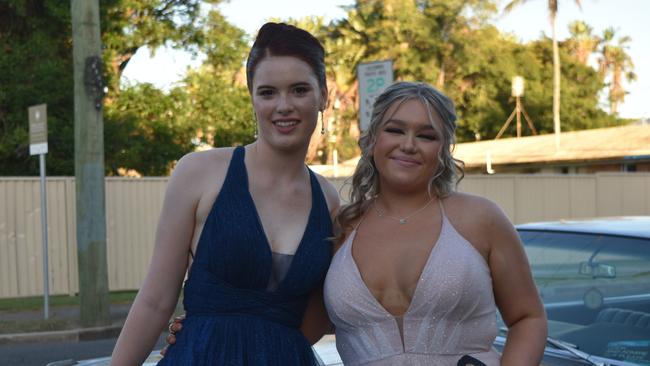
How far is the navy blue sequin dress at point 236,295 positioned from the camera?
2.19m

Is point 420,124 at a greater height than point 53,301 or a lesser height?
greater

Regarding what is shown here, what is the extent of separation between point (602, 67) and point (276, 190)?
190 ft

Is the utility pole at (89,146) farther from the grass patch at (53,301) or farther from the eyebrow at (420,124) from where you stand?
the eyebrow at (420,124)

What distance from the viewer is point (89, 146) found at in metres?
9.38

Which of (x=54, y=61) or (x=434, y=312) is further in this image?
(x=54, y=61)

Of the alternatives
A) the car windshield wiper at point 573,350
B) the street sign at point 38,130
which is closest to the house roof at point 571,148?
the street sign at point 38,130

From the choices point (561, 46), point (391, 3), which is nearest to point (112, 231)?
point (391, 3)

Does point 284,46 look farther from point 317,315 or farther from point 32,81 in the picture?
point 32,81

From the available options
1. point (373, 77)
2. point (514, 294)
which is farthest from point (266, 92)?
point (373, 77)

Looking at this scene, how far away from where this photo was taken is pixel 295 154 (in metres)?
Answer: 2.39

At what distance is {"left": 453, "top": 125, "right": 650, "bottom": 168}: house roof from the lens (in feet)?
83.8

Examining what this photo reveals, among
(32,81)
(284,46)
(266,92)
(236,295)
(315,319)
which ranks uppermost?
(32,81)

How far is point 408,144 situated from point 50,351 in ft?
24.2

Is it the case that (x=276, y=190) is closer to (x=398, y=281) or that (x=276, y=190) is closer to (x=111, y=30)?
(x=398, y=281)
